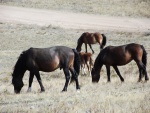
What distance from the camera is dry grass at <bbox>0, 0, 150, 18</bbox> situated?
172 feet

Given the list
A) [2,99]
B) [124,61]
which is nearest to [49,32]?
[124,61]

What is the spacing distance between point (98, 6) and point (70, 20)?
9344mm

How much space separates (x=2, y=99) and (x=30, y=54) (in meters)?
2.40

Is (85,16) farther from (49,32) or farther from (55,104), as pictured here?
(55,104)

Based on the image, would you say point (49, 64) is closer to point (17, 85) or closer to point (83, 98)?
point (17, 85)

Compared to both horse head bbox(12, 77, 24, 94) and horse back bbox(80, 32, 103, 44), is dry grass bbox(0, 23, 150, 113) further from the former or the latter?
horse back bbox(80, 32, 103, 44)

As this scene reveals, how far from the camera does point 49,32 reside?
119 ft

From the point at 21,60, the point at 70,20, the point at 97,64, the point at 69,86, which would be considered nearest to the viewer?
the point at 21,60

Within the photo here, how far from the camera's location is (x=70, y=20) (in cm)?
4631

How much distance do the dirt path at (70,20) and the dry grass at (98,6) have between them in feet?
7.36

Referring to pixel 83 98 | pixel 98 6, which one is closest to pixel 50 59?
pixel 83 98

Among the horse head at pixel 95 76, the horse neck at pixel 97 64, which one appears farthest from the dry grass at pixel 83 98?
the horse neck at pixel 97 64

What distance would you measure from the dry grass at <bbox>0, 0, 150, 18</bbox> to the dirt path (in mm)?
2244

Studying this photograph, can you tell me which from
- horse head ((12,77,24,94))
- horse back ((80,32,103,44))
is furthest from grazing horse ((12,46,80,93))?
horse back ((80,32,103,44))
